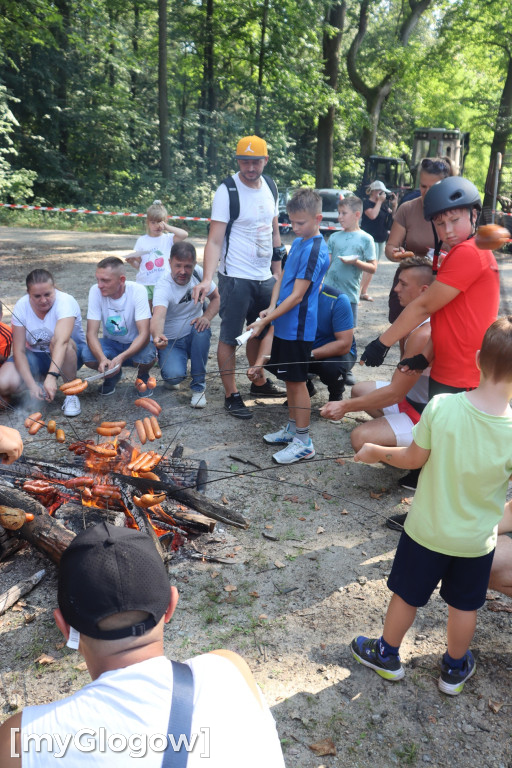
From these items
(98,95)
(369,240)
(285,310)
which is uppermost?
(98,95)

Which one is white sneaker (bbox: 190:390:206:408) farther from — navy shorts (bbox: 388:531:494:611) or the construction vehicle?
the construction vehicle

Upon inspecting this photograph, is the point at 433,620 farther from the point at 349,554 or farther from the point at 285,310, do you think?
the point at 285,310

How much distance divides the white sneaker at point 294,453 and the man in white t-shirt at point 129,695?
9.45 ft

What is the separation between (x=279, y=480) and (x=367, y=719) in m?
1.93

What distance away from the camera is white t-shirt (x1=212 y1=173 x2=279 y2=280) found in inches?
198

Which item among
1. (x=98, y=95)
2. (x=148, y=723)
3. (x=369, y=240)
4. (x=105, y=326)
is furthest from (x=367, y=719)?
(x=98, y=95)

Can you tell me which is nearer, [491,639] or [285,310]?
[491,639]

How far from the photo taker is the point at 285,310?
13.9 ft

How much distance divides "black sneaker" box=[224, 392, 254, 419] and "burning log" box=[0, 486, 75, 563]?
2210 millimetres

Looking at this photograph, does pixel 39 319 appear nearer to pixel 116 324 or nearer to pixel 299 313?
pixel 116 324

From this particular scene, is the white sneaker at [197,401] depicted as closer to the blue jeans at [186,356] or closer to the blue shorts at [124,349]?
the blue jeans at [186,356]

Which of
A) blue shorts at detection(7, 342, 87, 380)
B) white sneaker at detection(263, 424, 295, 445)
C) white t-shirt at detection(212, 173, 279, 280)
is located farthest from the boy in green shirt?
blue shorts at detection(7, 342, 87, 380)

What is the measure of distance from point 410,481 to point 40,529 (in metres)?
2.51

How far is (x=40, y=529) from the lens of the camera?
120 inches
